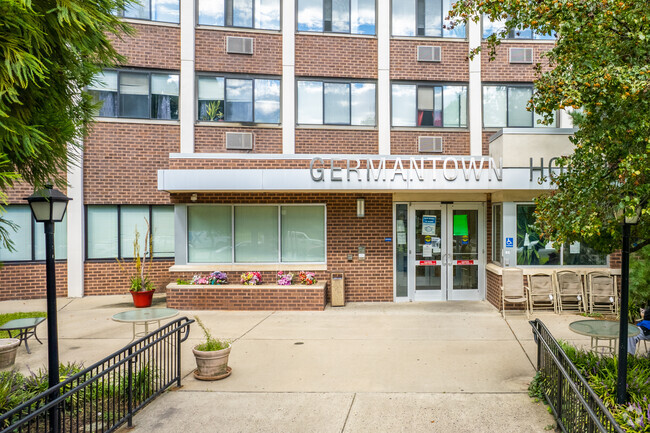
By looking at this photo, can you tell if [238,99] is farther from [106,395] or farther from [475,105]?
[106,395]

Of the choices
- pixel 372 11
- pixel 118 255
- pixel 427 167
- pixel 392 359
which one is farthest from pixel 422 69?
pixel 118 255

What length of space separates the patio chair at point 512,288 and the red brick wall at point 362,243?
9.80ft

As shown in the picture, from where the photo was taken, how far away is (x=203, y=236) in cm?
1143

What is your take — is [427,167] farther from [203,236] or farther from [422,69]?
[203,236]

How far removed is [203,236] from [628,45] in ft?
32.9

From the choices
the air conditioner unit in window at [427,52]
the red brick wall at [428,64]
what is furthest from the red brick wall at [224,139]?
the air conditioner unit in window at [427,52]

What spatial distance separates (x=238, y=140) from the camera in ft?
40.2

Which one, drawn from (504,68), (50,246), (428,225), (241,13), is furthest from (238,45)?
(50,246)

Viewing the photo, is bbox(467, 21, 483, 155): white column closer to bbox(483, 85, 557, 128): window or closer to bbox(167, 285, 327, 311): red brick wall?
bbox(483, 85, 557, 128): window

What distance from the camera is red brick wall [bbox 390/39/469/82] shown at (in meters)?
12.5

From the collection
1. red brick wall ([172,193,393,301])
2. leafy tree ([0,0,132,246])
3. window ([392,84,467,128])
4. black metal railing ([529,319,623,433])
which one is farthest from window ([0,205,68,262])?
black metal railing ([529,319,623,433])

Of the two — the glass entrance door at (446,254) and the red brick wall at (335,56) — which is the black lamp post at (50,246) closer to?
the glass entrance door at (446,254)

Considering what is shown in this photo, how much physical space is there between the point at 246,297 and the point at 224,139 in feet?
15.9

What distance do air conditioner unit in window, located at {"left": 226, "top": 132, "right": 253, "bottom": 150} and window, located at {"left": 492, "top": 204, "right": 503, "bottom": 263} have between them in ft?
24.1
